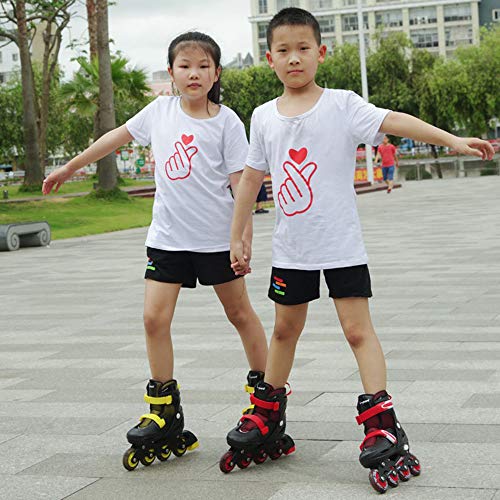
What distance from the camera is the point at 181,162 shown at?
4.39 metres

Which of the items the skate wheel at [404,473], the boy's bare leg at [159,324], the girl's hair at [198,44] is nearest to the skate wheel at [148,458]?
the boy's bare leg at [159,324]

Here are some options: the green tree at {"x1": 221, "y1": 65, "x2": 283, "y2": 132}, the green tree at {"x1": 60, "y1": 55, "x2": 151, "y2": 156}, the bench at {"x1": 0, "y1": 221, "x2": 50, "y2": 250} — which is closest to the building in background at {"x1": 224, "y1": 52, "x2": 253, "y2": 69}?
the green tree at {"x1": 221, "y1": 65, "x2": 283, "y2": 132}

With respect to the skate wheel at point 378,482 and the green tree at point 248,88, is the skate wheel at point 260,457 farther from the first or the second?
the green tree at point 248,88

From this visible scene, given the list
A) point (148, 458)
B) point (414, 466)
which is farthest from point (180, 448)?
point (414, 466)

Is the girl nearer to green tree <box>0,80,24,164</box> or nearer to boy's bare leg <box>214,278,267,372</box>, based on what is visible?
boy's bare leg <box>214,278,267,372</box>

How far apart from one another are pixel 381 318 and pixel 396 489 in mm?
4190

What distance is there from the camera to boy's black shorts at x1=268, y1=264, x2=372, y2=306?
4.00 m

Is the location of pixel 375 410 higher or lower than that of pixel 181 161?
lower

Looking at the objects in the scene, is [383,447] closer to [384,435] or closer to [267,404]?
[384,435]

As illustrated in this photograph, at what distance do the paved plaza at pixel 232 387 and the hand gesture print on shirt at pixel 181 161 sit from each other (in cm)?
112

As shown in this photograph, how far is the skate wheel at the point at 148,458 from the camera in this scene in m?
4.19

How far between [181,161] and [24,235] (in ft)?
45.1

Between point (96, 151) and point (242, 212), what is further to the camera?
point (96, 151)

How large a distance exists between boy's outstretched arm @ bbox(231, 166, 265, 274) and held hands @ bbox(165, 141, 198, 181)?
303 millimetres
